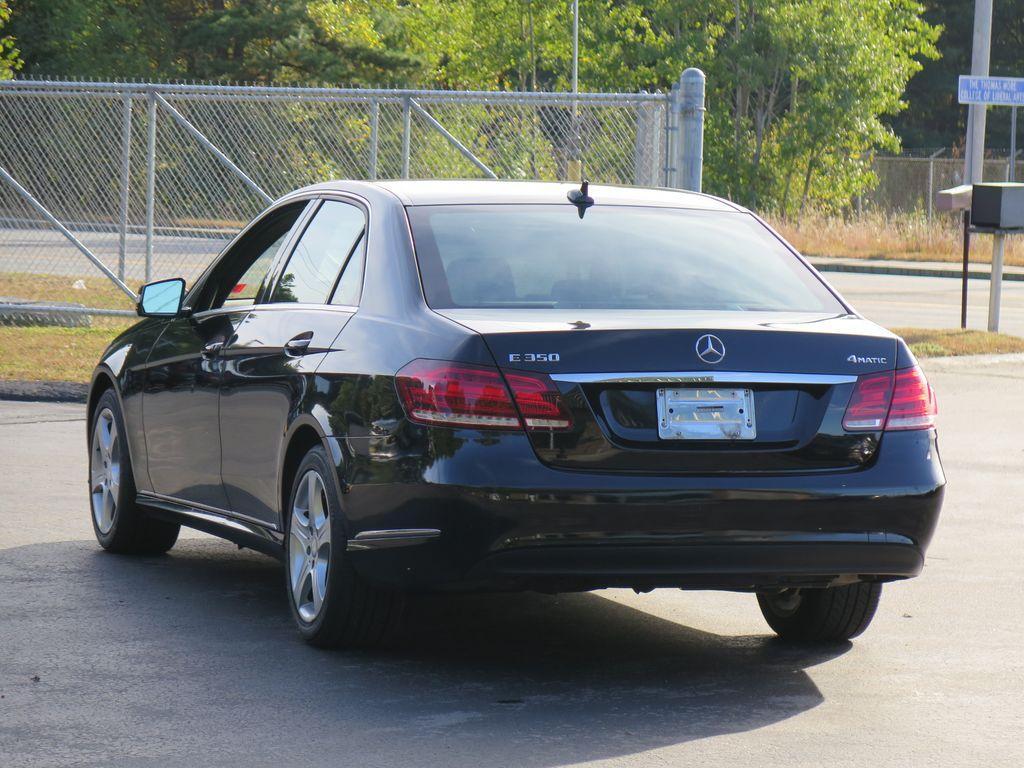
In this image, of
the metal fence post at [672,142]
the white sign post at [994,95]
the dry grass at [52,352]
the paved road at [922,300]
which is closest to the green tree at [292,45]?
the paved road at [922,300]

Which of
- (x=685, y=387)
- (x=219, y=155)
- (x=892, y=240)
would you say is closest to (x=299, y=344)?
(x=685, y=387)

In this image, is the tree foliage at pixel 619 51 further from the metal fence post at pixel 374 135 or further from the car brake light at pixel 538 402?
the car brake light at pixel 538 402

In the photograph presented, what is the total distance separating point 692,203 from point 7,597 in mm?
2855

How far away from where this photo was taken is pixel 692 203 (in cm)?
664

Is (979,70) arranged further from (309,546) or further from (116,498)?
(309,546)

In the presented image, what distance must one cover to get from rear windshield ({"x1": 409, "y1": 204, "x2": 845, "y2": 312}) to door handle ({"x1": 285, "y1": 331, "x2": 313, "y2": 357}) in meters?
0.52

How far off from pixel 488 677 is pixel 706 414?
1.09 meters

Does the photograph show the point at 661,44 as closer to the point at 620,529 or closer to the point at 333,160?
the point at 333,160

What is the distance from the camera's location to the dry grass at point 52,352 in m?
14.1

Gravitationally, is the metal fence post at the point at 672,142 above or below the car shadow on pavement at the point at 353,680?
above

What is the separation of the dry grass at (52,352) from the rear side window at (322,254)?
24.2 ft

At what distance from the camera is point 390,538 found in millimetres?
5496

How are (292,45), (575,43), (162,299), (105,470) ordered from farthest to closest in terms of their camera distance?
(575,43)
(292,45)
(105,470)
(162,299)

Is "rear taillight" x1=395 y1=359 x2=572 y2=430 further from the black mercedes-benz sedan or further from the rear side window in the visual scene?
the rear side window
